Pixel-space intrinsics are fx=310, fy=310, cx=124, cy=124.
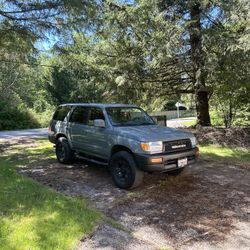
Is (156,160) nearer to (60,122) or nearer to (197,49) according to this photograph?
(60,122)

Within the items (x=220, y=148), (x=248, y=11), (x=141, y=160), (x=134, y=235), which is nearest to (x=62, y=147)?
(x=141, y=160)

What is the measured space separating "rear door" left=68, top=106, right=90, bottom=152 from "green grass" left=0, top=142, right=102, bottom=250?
58.0 inches

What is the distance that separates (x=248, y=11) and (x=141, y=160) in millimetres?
6541

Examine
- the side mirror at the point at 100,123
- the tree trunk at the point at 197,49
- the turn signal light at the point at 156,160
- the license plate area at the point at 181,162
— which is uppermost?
the tree trunk at the point at 197,49

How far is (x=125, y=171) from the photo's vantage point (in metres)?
6.03

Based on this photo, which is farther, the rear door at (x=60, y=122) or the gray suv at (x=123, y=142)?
the rear door at (x=60, y=122)

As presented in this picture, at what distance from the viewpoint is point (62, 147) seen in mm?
8195

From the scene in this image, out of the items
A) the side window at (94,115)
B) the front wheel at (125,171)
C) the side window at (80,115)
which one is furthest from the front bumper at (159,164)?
the side window at (80,115)

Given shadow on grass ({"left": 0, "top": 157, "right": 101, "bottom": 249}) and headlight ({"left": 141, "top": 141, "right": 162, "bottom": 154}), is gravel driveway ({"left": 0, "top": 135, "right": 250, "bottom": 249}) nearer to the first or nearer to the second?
shadow on grass ({"left": 0, "top": 157, "right": 101, "bottom": 249})

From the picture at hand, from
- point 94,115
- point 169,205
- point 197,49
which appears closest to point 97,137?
point 94,115

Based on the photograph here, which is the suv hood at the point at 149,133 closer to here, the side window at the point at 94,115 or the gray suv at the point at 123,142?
the gray suv at the point at 123,142

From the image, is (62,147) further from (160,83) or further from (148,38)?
(160,83)

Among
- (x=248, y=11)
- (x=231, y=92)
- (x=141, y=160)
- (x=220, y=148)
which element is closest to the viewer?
(x=141, y=160)

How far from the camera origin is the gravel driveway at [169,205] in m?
4.02
